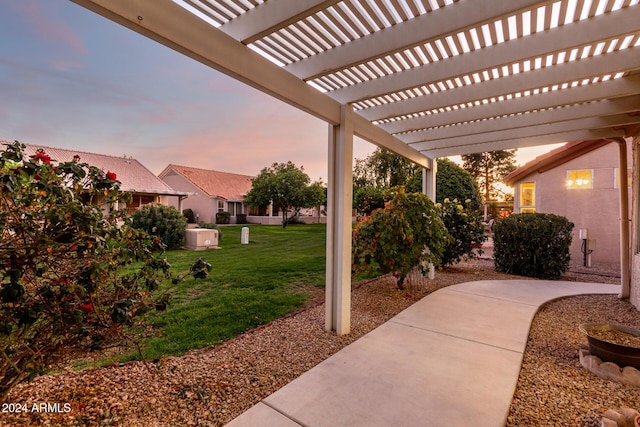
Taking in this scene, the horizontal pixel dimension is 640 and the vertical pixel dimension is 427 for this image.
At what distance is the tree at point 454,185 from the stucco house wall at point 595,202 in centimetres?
448

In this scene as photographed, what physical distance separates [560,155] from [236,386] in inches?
427

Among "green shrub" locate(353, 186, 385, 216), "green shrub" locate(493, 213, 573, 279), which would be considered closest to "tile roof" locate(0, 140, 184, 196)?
"green shrub" locate(353, 186, 385, 216)

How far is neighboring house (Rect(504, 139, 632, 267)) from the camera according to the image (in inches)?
332

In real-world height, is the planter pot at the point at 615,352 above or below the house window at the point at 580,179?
below

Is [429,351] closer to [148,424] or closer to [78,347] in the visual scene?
[148,424]

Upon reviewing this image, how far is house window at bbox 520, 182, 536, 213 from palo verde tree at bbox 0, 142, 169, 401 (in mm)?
12257

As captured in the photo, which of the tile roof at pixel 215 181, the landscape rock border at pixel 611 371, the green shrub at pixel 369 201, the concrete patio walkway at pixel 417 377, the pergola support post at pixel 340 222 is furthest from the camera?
the tile roof at pixel 215 181

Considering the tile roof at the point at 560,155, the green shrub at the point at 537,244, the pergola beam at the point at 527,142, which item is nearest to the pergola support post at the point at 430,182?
the pergola beam at the point at 527,142

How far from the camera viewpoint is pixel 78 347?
→ 1.80m

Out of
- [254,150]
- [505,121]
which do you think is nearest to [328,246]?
[505,121]

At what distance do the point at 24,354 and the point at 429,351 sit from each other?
3268 mm

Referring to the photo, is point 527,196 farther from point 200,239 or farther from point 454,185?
point 200,239

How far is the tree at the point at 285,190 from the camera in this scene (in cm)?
2005

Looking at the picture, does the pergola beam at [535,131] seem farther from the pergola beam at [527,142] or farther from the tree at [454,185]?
the tree at [454,185]
